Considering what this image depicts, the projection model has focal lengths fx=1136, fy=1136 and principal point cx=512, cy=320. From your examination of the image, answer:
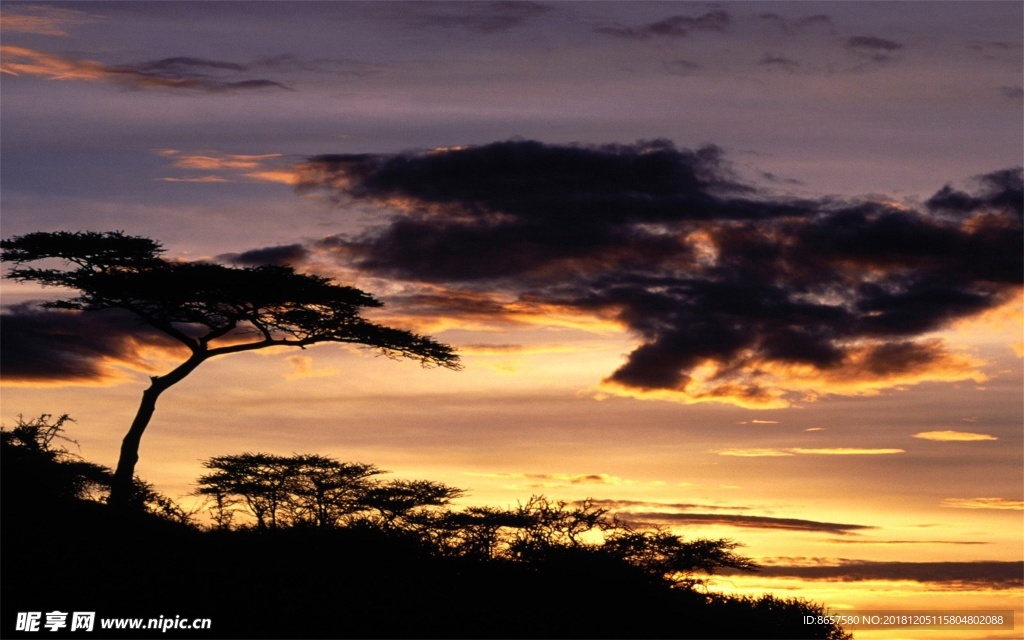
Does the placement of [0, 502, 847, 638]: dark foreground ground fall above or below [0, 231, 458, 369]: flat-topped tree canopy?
below

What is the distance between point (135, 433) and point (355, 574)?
12538 millimetres

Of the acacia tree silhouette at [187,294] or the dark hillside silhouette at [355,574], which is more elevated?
the acacia tree silhouette at [187,294]

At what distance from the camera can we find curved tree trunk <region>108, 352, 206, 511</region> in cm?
3325

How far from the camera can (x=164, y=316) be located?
3697 centimetres

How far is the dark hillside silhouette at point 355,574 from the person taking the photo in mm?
23062

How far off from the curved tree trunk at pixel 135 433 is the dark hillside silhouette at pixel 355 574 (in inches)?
27.3

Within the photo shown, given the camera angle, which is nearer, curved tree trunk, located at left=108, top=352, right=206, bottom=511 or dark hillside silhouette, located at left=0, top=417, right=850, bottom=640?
dark hillside silhouette, located at left=0, top=417, right=850, bottom=640

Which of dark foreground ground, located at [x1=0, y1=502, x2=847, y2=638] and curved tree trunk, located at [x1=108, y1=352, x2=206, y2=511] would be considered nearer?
dark foreground ground, located at [x1=0, y1=502, x2=847, y2=638]

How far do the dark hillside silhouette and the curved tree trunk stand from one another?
69 centimetres

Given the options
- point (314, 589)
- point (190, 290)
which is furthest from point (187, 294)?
point (314, 589)

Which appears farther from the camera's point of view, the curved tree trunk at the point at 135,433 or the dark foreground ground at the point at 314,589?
the curved tree trunk at the point at 135,433

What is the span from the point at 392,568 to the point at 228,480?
651 inches

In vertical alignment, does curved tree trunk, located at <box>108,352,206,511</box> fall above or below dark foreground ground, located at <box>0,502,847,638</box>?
above

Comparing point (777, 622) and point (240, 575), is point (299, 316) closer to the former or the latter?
point (240, 575)
